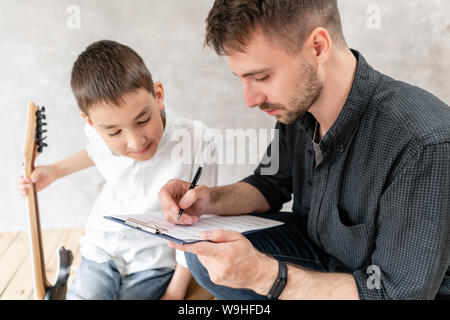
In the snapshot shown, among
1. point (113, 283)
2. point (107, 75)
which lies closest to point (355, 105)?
point (107, 75)

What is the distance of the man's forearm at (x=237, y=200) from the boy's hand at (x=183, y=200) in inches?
1.8

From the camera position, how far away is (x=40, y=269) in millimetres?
1506

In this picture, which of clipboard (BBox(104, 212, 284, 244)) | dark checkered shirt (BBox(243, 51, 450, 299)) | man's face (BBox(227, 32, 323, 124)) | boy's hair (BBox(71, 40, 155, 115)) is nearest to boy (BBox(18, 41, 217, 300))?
boy's hair (BBox(71, 40, 155, 115))

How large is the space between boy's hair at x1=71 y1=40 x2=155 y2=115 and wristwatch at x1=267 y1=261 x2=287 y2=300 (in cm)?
71

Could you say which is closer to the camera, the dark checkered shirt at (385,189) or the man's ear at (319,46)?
the dark checkered shirt at (385,189)

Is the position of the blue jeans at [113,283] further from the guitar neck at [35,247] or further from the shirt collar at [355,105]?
the shirt collar at [355,105]

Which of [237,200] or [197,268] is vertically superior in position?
[237,200]

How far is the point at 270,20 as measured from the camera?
104cm

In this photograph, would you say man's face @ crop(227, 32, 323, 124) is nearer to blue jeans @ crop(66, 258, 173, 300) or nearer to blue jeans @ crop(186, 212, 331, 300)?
blue jeans @ crop(186, 212, 331, 300)

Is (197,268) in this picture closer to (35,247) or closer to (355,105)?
(35,247)

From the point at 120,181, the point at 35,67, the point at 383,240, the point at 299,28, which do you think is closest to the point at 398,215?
the point at 383,240

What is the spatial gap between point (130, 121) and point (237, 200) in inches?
18.0

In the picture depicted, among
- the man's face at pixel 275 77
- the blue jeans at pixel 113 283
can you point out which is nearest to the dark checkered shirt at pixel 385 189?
the man's face at pixel 275 77

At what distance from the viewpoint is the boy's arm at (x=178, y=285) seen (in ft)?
5.31
